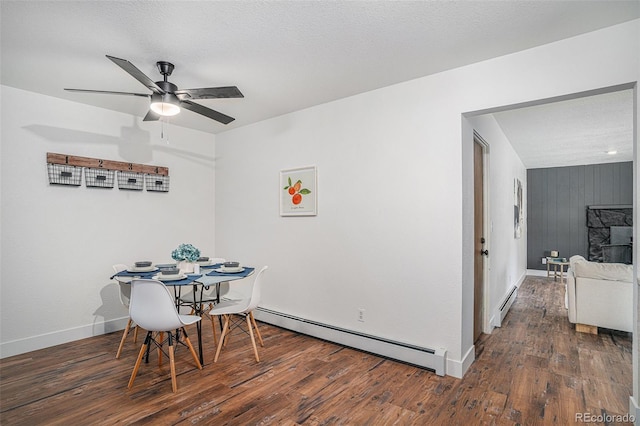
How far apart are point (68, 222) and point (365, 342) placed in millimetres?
3459

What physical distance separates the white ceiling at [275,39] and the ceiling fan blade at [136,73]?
0.32 metres

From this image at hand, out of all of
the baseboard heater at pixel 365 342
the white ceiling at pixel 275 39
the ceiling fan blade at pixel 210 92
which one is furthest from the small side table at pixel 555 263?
the ceiling fan blade at pixel 210 92

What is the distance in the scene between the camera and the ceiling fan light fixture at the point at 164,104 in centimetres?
251

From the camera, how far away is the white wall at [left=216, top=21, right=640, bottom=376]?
7.97 feet

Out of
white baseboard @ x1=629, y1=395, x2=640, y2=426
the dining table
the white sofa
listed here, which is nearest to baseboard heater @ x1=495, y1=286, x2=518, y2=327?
the white sofa

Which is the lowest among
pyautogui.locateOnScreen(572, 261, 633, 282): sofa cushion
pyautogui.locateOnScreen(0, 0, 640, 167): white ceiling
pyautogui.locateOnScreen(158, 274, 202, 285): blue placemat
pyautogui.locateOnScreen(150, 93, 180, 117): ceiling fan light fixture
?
pyautogui.locateOnScreen(572, 261, 633, 282): sofa cushion

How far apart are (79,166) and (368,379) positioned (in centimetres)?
376

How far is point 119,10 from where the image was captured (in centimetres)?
202

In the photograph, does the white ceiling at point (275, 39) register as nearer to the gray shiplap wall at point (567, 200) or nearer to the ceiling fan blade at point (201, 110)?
the ceiling fan blade at point (201, 110)

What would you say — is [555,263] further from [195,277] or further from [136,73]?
[136,73]

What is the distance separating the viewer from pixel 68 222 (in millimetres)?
3602

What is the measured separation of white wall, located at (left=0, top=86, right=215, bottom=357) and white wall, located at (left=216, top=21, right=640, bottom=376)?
1611 mm

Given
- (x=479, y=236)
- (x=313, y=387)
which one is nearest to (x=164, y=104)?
(x=313, y=387)

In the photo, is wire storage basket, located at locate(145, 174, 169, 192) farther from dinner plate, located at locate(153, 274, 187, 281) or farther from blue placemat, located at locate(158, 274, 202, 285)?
blue placemat, located at locate(158, 274, 202, 285)
